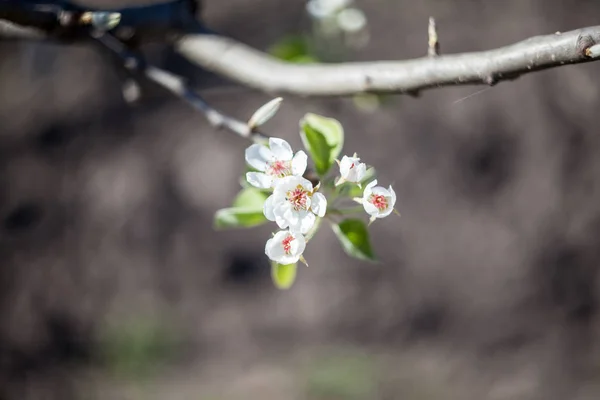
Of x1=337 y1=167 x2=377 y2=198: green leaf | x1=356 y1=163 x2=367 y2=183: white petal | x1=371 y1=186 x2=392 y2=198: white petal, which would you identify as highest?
x1=337 y1=167 x2=377 y2=198: green leaf

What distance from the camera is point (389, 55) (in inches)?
104

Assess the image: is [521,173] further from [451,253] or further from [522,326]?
[522,326]

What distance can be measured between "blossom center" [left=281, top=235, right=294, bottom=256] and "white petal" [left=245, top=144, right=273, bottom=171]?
93mm

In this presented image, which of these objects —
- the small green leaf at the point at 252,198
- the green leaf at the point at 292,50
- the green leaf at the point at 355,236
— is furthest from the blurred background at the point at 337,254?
the green leaf at the point at 355,236

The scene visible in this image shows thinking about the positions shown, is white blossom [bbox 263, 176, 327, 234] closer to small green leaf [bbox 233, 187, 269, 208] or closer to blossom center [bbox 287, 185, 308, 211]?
blossom center [bbox 287, 185, 308, 211]

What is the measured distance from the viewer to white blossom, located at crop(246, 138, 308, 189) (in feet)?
2.09

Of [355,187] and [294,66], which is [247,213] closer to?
[355,187]

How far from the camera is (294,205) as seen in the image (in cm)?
62

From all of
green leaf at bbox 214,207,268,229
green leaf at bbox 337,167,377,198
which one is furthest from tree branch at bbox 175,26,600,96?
green leaf at bbox 214,207,268,229

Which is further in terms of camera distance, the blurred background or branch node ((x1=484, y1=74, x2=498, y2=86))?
the blurred background

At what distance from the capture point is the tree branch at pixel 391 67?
0.60 meters

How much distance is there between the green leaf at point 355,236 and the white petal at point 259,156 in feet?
0.41

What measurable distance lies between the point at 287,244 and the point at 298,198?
0.17 feet

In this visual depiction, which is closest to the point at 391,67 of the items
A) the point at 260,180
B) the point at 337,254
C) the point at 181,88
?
the point at 260,180
